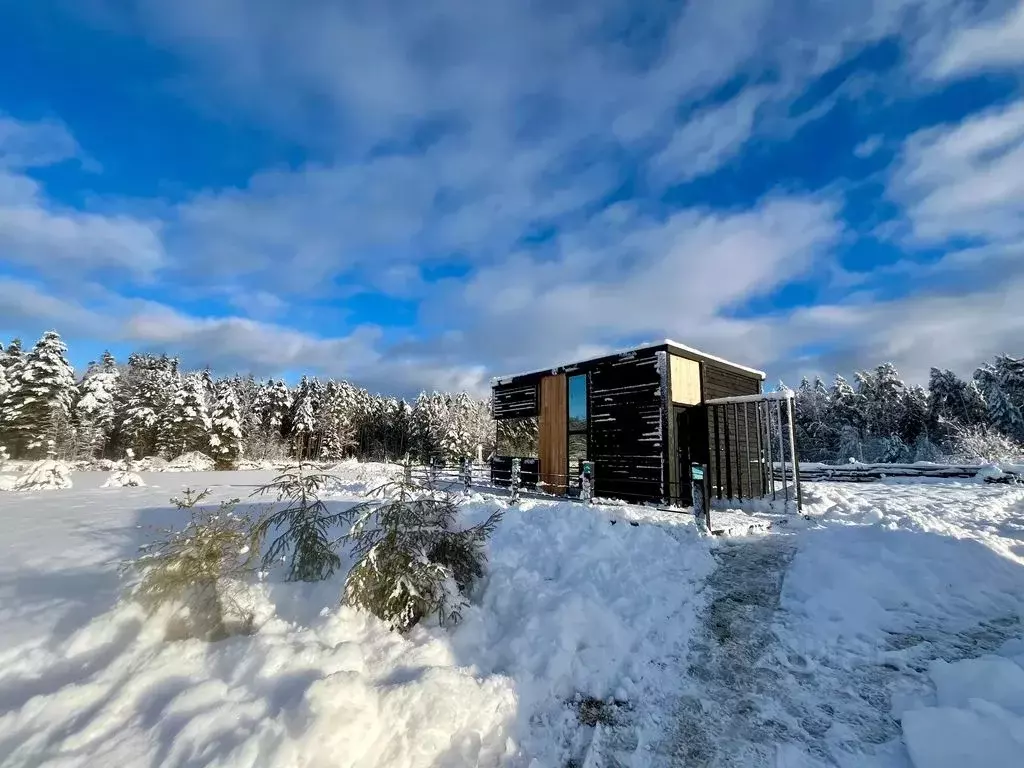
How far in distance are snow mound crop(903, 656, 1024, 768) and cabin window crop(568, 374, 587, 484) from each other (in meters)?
12.6

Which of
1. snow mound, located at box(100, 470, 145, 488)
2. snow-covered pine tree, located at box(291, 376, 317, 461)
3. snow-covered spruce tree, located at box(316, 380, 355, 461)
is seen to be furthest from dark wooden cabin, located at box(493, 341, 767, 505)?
snow-covered spruce tree, located at box(316, 380, 355, 461)

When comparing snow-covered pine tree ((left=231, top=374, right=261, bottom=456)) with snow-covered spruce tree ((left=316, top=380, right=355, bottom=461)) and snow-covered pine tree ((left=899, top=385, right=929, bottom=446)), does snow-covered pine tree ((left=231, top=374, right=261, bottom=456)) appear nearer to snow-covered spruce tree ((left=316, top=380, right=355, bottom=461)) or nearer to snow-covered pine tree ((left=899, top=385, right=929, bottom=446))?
snow-covered spruce tree ((left=316, top=380, right=355, bottom=461))

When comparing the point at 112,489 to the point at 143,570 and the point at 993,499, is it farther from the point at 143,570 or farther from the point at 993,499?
the point at 993,499

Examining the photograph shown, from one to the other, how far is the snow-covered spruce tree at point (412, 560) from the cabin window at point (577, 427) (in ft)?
33.8

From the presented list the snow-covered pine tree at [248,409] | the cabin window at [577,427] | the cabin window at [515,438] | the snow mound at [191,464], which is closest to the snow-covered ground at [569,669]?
the cabin window at [577,427]

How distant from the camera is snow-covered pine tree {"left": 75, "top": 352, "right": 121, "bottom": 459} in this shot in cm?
3988

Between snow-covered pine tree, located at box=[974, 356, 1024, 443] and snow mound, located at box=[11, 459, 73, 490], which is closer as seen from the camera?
snow mound, located at box=[11, 459, 73, 490]

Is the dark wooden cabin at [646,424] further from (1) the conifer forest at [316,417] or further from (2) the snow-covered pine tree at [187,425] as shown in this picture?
(2) the snow-covered pine tree at [187,425]

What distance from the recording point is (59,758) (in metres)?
2.85

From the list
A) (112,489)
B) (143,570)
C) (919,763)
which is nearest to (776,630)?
(919,763)

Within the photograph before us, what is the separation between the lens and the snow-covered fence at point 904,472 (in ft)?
59.6

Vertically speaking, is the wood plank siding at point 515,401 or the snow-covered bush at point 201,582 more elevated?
the wood plank siding at point 515,401

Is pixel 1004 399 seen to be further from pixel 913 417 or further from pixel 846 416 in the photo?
pixel 846 416

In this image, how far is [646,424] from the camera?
47.1ft
